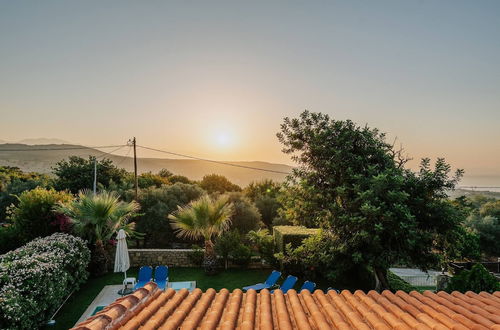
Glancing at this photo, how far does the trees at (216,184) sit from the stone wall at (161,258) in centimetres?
2083

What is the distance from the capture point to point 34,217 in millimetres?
14438

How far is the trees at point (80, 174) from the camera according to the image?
30723 mm

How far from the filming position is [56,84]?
20.1m

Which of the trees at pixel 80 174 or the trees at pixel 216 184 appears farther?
the trees at pixel 216 184

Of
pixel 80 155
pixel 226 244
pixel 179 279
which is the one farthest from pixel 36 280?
pixel 80 155

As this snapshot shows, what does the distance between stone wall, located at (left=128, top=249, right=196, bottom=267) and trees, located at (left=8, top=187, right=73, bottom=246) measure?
397cm

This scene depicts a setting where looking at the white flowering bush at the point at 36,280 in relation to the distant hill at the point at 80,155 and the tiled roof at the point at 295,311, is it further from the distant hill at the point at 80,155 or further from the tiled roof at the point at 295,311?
the distant hill at the point at 80,155

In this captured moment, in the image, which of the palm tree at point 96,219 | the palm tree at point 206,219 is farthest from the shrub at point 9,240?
the palm tree at point 206,219

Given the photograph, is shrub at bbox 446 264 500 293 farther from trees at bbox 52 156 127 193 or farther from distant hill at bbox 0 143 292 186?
distant hill at bbox 0 143 292 186

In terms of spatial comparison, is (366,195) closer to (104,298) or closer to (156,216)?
(104,298)

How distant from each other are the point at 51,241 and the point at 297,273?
31.8 feet

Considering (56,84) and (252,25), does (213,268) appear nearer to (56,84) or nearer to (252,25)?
(252,25)

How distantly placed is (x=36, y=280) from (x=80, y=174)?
24.9 m

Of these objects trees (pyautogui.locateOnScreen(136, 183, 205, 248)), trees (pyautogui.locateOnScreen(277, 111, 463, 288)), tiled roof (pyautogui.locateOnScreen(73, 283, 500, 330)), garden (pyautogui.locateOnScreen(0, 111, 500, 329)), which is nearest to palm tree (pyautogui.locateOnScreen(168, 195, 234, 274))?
garden (pyautogui.locateOnScreen(0, 111, 500, 329))
